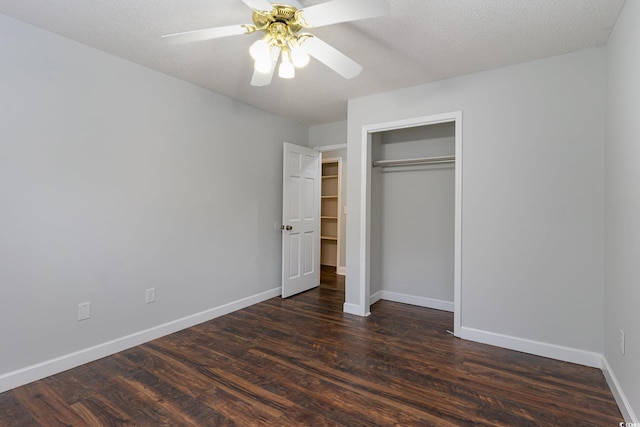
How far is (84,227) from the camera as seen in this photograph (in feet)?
8.07

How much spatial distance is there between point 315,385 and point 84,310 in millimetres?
1844

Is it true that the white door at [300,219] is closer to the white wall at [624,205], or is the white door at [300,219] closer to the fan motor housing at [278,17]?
the fan motor housing at [278,17]

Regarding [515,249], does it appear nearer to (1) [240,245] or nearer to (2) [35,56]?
(1) [240,245]

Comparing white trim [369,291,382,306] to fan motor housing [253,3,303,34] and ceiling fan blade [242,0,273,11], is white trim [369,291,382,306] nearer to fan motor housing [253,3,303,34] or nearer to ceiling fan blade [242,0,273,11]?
fan motor housing [253,3,303,34]

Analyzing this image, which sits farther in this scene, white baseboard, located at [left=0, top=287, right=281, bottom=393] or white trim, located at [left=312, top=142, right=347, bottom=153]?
white trim, located at [left=312, top=142, right=347, bottom=153]

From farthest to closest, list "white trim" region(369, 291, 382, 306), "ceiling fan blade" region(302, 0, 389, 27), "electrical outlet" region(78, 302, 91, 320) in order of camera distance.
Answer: "white trim" region(369, 291, 382, 306)
"electrical outlet" region(78, 302, 91, 320)
"ceiling fan blade" region(302, 0, 389, 27)

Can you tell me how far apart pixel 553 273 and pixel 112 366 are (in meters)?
3.49

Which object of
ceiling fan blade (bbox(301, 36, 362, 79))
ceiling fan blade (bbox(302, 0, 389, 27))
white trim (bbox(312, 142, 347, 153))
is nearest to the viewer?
ceiling fan blade (bbox(302, 0, 389, 27))

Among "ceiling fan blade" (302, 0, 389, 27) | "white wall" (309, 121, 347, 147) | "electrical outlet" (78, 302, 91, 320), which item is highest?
"white wall" (309, 121, 347, 147)

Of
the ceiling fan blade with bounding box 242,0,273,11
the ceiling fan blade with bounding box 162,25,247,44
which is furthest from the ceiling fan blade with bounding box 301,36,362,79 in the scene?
the ceiling fan blade with bounding box 162,25,247,44

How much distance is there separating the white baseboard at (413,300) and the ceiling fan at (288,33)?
283cm

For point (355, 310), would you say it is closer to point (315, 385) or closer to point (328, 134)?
point (315, 385)

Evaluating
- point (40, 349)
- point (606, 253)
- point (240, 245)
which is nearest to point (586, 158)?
point (606, 253)

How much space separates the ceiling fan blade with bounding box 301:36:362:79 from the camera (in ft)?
6.01
